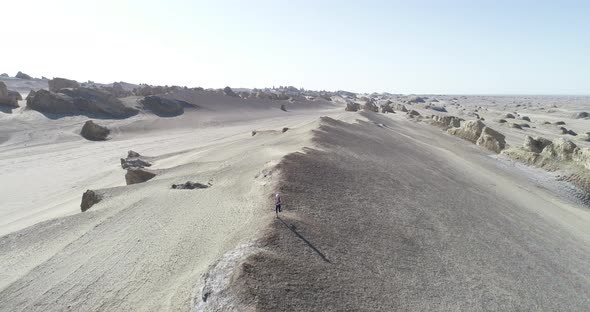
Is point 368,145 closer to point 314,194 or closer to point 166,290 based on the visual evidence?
point 314,194

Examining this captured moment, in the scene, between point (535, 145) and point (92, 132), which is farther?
point (92, 132)

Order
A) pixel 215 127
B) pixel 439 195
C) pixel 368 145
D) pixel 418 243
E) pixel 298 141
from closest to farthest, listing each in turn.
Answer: pixel 418 243 → pixel 439 195 → pixel 298 141 → pixel 368 145 → pixel 215 127

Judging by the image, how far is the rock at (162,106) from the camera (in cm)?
3606

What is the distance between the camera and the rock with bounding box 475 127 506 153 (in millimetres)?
19547

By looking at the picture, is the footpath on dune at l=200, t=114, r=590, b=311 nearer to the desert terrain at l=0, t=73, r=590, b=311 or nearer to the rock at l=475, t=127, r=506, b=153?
the desert terrain at l=0, t=73, r=590, b=311

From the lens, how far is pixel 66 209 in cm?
944

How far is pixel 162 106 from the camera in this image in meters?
36.7

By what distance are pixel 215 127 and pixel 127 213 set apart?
26.1 m

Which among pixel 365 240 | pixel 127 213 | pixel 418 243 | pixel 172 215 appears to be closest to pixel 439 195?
pixel 418 243

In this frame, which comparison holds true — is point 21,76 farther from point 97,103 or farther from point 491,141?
point 491,141

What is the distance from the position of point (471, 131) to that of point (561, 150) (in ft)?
25.9

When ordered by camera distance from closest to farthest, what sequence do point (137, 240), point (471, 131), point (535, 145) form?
point (137, 240)
point (535, 145)
point (471, 131)

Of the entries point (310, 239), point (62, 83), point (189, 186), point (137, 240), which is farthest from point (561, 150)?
point (62, 83)

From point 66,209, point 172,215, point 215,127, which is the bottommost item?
point 215,127
